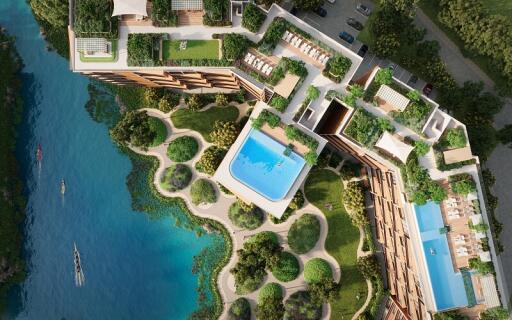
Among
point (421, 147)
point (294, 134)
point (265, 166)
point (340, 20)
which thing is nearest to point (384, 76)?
point (421, 147)

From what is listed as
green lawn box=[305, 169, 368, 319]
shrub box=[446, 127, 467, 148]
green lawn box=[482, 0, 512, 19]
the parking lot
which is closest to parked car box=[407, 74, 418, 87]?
the parking lot

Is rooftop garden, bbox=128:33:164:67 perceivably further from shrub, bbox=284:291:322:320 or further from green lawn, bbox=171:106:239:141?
shrub, bbox=284:291:322:320

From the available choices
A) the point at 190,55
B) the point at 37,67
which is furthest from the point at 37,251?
the point at 190,55

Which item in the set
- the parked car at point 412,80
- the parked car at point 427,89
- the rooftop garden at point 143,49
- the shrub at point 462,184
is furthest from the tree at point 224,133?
the shrub at point 462,184

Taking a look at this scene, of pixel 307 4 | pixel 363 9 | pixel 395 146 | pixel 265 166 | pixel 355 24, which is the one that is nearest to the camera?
pixel 395 146

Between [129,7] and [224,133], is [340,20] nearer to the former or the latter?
[224,133]
